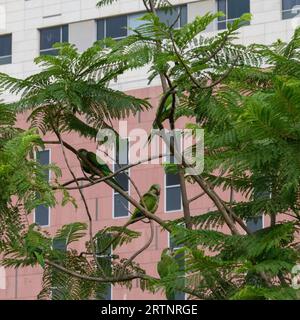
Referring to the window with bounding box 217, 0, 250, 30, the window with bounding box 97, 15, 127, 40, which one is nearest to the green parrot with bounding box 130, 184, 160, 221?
the window with bounding box 217, 0, 250, 30

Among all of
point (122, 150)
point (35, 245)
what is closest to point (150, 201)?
point (122, 150)

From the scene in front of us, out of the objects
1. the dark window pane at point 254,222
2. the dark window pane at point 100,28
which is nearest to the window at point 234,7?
the dark window pane at point 100,28

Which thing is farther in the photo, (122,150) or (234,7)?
(234,7)

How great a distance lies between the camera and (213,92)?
12.6 meters

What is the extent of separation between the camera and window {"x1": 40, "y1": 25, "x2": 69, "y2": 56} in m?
40.8

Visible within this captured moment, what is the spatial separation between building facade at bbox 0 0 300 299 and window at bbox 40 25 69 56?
0.08 feet

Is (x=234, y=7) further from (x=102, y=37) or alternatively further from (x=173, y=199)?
(x=173, y=199)

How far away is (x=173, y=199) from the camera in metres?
38.5

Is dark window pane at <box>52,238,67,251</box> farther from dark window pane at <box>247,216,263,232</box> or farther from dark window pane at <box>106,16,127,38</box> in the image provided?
dark window pane at <box>106,16,127,38</box>

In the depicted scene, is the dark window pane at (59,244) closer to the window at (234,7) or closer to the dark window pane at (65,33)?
the window at (234,7)

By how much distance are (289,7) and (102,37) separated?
193 inches

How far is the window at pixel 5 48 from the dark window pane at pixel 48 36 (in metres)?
1.03

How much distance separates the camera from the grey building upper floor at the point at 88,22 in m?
37.8
